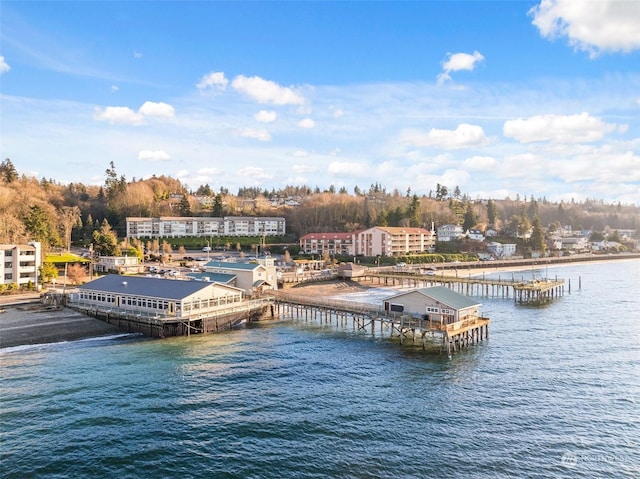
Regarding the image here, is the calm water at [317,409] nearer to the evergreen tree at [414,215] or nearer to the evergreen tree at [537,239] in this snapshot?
the evergreen tree at [414,215]

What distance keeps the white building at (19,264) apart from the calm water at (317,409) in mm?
23344

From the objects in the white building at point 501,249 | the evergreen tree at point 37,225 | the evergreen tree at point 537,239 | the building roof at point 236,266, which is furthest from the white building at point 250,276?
the evergreen tree at point 537,239

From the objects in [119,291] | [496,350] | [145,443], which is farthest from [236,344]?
[496,350]

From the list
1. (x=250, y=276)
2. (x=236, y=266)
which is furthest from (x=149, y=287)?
(x=236, y=266)

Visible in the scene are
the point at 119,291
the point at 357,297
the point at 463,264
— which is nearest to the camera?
the point at 119,291

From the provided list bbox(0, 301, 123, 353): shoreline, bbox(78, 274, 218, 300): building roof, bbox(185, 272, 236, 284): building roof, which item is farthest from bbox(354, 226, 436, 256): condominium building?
bbox(0, 301, 123, 353): shoreline

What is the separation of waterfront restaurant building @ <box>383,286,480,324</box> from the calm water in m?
2.88

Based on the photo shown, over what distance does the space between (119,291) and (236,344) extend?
13563mm

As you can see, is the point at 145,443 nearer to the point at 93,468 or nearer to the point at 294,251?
the point at 93,468

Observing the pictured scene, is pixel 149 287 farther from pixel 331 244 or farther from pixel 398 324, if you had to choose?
pixel 331 244

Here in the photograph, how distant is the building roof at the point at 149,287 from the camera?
133 ft

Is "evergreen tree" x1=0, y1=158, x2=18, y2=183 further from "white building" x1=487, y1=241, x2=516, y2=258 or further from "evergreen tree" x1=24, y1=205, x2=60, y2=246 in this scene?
"white building" x1=487, y1=241, x2=516, y2=258

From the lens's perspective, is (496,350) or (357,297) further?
(357,297)

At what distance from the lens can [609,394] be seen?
2639 centimetres
